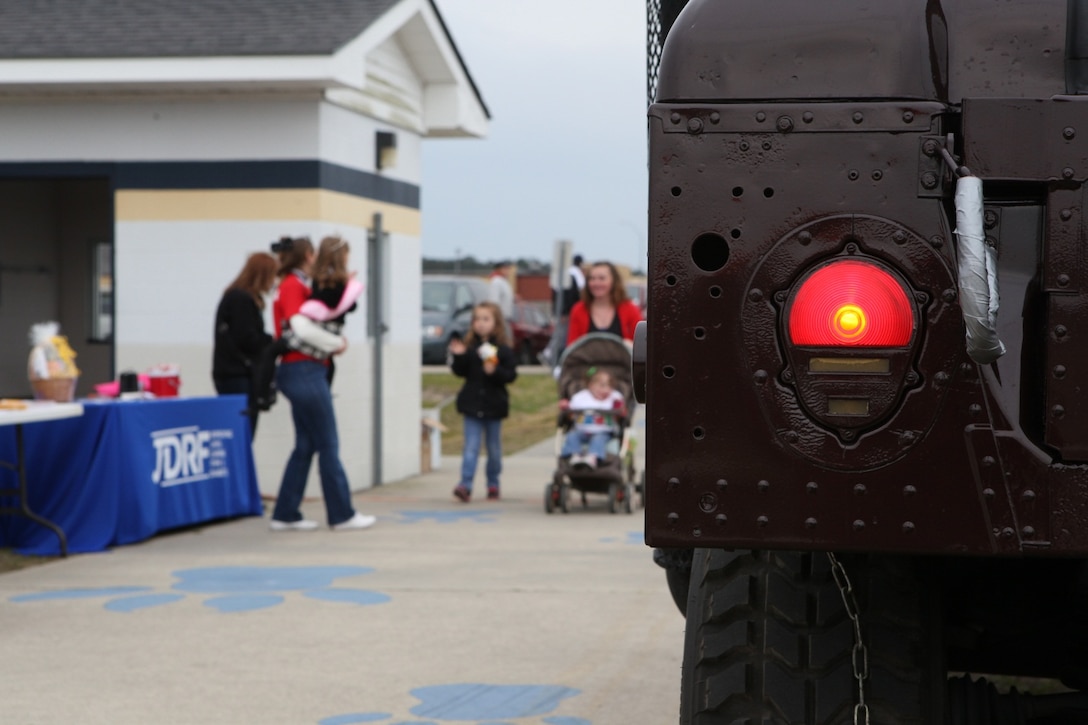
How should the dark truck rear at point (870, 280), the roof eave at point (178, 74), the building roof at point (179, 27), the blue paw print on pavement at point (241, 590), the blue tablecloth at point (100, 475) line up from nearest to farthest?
1. the dark truck rear at point (870, 280)
2. the blue paw print on pavement at point (241, 590)
3. the blue tablecloth at point (100, 475)
4. the roof eave at point (178, 74)
5. the building roof at point (179, 27)

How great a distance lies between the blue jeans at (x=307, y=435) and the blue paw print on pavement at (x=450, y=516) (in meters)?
0.96

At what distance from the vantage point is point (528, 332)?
3756 centimetres

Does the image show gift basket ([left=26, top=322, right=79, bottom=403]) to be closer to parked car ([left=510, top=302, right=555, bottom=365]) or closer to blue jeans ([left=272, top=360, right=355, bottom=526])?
blue jeans ([left=272, top=360, right=355, bottom=526])

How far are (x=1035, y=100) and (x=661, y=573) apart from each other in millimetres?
6613

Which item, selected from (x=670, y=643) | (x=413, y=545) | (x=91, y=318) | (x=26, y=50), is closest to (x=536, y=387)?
(x=91, y=318)

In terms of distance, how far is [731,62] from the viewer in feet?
8.41

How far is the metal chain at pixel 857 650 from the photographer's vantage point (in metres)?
2.89

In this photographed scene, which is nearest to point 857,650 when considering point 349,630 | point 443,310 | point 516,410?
point 349,630

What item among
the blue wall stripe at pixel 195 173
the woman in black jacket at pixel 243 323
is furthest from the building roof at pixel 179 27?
the woman in black jacket at pixel 243 323

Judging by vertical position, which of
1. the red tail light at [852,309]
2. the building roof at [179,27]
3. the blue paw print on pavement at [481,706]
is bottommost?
the blue paw print on pavement at [481,706]

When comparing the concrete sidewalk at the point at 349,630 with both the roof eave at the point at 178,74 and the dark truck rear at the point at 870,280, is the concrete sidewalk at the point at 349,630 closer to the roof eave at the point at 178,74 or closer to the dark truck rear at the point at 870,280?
the dark truck rear at the point at 870,280

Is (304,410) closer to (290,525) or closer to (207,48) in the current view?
(290,525)

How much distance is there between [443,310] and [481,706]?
27.3 meters

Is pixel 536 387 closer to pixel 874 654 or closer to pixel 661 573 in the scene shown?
pixel 661 573
